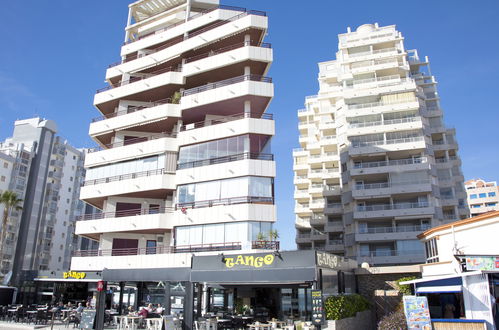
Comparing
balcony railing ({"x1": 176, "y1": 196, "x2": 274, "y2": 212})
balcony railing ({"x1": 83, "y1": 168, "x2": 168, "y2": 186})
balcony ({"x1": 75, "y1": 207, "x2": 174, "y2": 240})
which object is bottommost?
balcony ({"x1": 75, "y1": 207, "x2": 174, "y2": 240})

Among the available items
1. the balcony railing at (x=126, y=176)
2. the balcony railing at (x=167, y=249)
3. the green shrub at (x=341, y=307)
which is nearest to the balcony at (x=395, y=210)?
the balcony railing at (x=167, y=249)

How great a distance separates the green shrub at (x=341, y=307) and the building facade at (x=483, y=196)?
97612 mm

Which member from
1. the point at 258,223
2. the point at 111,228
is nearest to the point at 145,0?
the point at 111,228

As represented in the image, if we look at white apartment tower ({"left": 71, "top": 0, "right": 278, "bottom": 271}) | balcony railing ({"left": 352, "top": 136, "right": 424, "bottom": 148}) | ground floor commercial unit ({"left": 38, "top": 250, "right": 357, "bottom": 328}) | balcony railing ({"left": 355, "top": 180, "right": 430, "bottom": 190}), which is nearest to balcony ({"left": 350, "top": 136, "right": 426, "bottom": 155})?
balcony railing ({"left": 352, "top": 136, "right": 424, "bottom": 148})

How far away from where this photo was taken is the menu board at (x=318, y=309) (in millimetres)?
19328

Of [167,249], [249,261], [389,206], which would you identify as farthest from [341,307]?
[389,206]

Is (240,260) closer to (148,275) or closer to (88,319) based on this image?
(148,275)

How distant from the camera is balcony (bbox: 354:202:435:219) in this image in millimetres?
49938

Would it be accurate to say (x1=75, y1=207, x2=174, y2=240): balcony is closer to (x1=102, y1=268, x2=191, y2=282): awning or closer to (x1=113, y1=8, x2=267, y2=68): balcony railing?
(x1=102, y1=268, x2=191, y2=282): awning

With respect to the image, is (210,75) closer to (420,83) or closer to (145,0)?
(145,0)

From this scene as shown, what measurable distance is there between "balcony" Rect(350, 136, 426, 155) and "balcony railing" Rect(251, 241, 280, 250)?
2927 centimetres

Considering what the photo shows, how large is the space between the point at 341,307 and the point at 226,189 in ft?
50.1

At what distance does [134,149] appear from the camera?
3903 centimetres

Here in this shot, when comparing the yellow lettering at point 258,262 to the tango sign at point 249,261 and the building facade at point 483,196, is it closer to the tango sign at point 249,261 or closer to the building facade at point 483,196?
the tango sign at point 249,261
